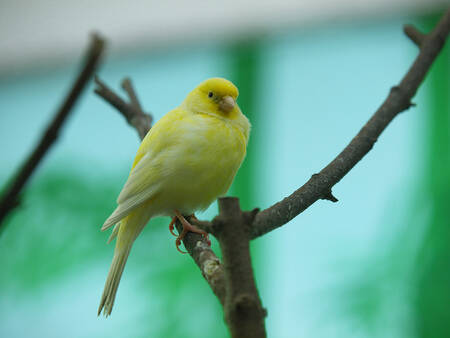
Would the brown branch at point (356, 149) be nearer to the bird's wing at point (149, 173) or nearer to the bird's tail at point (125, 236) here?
the bird's wing at point (149, 173)

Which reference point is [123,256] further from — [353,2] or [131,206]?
[353,2]

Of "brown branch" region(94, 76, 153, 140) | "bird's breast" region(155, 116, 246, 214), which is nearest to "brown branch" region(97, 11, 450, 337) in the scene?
"bird's breast" region(155, 116, 246, 214)

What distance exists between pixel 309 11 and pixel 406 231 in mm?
1894

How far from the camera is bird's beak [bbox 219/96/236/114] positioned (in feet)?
4.90

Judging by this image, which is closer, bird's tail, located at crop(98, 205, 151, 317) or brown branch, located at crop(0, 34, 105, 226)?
brown branch, located at crop(0, 34, 105, 226)

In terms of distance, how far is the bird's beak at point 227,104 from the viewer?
4.90ft

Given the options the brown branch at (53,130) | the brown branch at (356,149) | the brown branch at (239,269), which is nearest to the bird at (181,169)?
the brown branch at (356,149)

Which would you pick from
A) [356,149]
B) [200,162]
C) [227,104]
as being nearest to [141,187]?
[200,162]

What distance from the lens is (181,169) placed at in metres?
1.37

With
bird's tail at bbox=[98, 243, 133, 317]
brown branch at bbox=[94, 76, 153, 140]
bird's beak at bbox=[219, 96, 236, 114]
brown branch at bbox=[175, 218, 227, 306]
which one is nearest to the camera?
brown branch at bbox=[175, 218, 227, 306]

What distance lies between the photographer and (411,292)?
2664 mm

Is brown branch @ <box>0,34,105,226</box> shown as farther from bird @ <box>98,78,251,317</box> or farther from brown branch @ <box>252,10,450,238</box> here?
bird @ <box>98,78,251,317</box>

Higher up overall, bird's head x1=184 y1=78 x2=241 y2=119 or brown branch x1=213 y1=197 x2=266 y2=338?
bird's head x1=184 y1=78 x2=241 y2=119

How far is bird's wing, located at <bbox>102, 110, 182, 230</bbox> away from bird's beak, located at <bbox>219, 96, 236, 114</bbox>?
0.51ft
